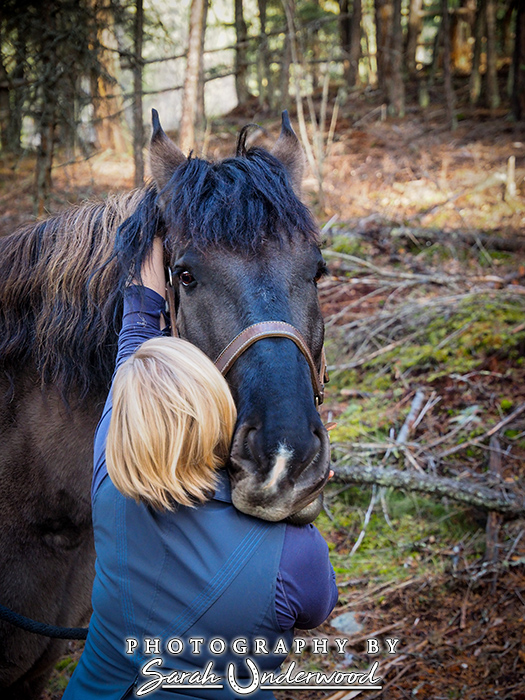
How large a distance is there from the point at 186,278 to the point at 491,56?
17.8 meters

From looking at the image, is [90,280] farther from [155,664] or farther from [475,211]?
[475,211]

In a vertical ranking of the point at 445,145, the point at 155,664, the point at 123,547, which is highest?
the point at 445,145

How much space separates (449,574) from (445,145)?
12663mm

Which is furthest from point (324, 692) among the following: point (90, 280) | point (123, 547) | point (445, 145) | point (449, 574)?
point (445, 145)

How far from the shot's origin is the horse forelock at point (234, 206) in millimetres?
2059

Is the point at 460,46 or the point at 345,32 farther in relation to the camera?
the point at 460,46

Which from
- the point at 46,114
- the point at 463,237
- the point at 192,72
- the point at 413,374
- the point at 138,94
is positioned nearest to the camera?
the point at 413,374

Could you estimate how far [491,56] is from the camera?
1602 centimetres

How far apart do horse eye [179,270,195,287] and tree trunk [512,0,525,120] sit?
1376cm

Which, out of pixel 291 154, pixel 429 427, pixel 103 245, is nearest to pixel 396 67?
pixel 429 427

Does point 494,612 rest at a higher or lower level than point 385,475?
lower

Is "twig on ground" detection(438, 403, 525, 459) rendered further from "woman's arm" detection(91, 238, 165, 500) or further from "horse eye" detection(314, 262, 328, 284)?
"woman's arm" detection(91, 238, 165, 500)

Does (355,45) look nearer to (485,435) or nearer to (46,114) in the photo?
(46,114)

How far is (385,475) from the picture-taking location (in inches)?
169
